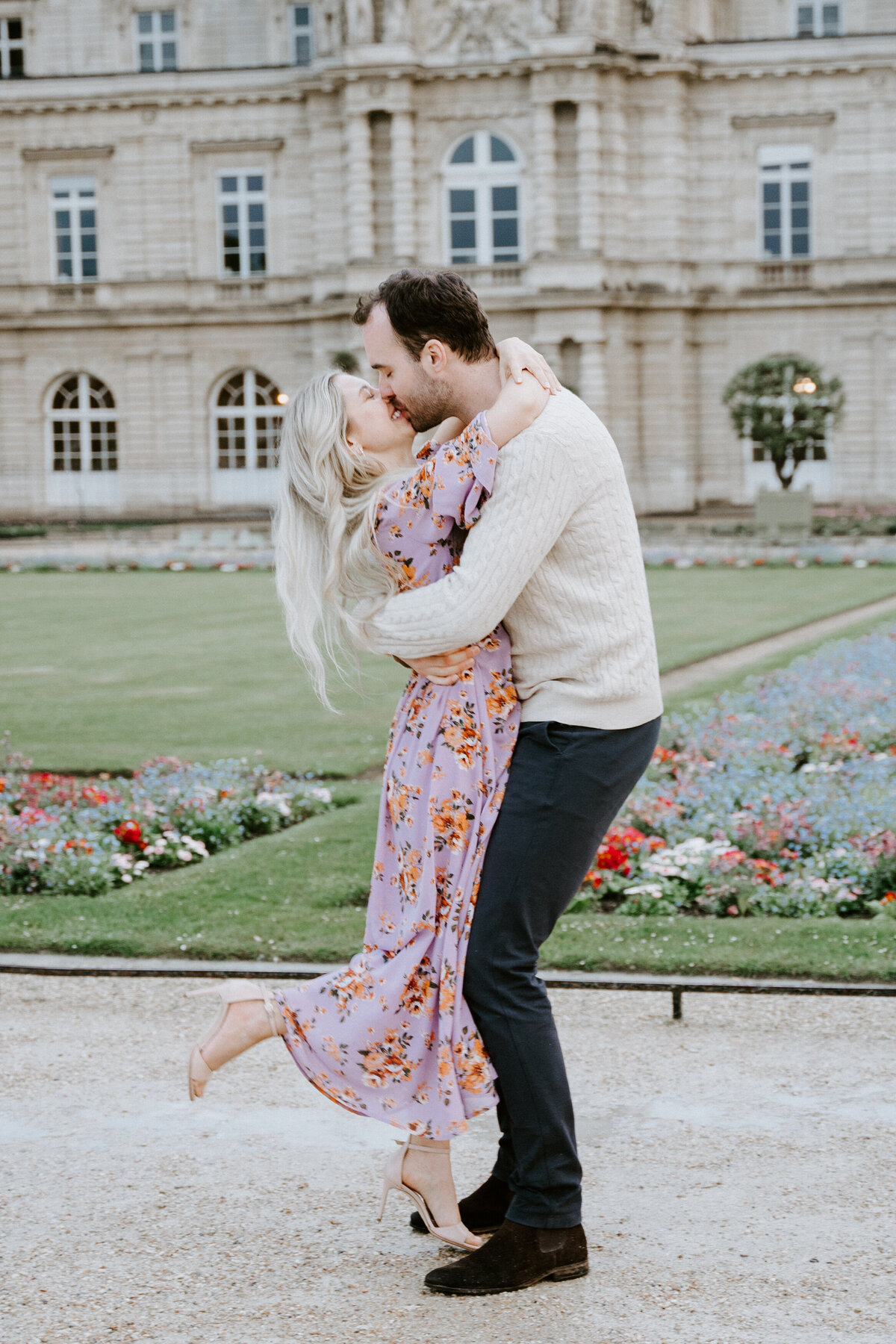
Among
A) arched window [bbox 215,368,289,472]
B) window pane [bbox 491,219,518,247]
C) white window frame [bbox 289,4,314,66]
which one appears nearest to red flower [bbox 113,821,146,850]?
window pane [bbox 491,219,518,247]

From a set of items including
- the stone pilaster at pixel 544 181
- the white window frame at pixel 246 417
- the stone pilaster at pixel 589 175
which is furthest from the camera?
the white window frame at pixel 246 417

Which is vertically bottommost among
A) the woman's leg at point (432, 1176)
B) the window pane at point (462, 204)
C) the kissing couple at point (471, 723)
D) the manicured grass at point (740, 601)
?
the manicured grass at point (740, 601)

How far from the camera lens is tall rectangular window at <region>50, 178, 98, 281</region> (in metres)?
39.1

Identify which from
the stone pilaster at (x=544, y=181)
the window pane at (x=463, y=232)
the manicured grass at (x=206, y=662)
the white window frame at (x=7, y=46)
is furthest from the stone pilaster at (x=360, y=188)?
the manicured grass at (x=206, y=662)

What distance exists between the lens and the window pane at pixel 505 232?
122 ft

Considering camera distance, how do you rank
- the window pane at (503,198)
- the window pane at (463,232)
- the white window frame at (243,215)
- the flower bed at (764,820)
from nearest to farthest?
the flower bed at (764,820) < the window pane at (503,198) < the window pane at (463,232) < the white window frame at (243,215)

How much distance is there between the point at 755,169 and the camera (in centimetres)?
3744

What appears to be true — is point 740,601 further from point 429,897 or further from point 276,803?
point 429,897

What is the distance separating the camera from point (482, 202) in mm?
36938

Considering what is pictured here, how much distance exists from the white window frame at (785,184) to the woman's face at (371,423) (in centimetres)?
3571

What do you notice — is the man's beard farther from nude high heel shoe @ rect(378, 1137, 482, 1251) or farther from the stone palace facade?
the stone palace facade

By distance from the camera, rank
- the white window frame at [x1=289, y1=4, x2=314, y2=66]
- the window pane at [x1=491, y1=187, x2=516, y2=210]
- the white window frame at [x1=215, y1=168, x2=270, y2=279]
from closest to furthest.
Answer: the window pane at [x1=491, y1=187, x2=516, y2=210]
the white window frame at [x1=215, y1=168, x2=270, y2=279]
the white window frame at [x1=289, y1=4, x2=314, y2=66]

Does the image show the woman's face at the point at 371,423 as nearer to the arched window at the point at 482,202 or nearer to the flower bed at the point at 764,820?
the flower bed at the point at 764,820

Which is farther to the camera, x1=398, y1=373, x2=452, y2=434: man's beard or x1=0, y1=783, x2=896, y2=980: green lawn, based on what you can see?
x1=0, y1=783, x2=896, y2=980: green lawn
